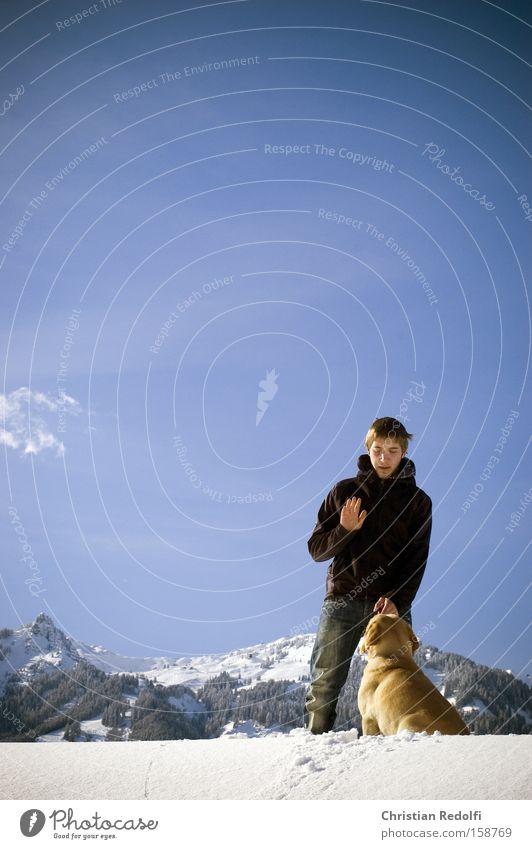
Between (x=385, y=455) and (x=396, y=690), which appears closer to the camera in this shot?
(x=396, y=690)

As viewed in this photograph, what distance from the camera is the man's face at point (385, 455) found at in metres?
4.79

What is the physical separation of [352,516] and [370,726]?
4.09 ft

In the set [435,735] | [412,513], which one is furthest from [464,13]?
[435,735]

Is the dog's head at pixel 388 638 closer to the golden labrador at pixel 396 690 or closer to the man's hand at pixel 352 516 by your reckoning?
the golden labrador at pixel 396 690

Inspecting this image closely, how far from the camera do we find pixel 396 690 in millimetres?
3996

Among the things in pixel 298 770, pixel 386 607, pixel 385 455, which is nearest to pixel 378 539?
pixel 386 607

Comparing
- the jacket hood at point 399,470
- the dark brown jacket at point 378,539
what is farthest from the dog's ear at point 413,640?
the jacket hood at point 399,470

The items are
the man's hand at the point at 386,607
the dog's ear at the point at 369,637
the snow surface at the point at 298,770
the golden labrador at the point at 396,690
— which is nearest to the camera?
the snow surface at the point at 298,770

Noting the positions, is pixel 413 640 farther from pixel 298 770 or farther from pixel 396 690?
pixel 298 770

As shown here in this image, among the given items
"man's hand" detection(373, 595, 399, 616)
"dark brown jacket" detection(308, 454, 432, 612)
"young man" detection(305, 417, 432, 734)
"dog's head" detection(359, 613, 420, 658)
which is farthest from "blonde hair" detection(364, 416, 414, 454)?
"dog's head" detection(359, 613, 420, 658)

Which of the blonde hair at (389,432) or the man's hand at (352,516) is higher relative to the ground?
the blonde hair at (389,432)

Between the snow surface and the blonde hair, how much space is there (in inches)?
72.8
